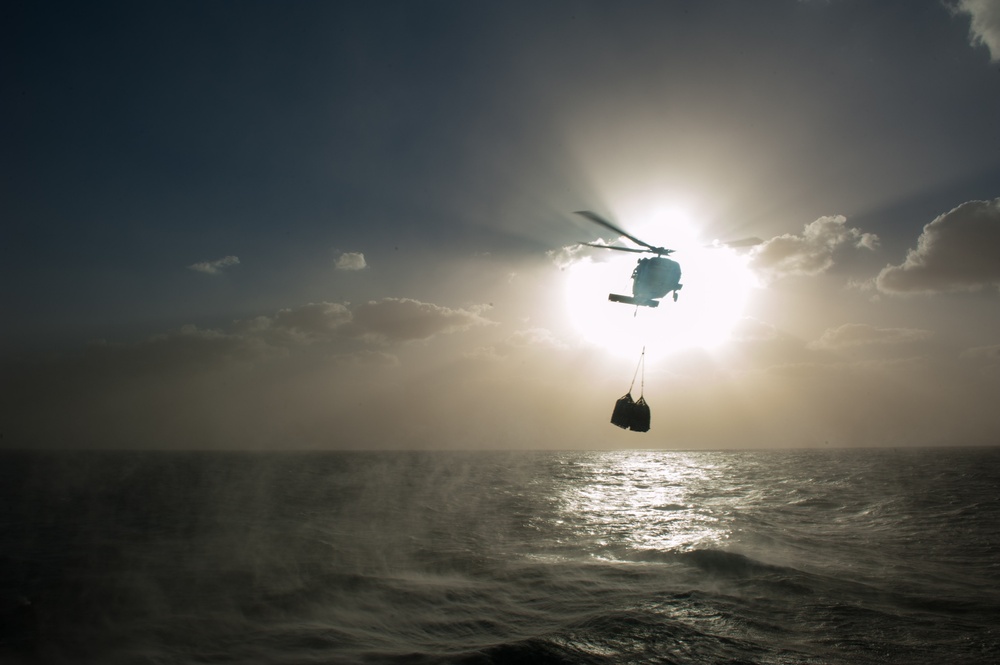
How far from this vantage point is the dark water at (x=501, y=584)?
55.9ft

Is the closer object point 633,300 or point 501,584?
point 633,300

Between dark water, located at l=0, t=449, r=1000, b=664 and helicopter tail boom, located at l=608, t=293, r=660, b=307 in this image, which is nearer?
dark water, located at l=0, t=449, r=1000, b=664

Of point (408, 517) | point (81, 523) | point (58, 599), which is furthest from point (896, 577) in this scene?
point (81, 523)

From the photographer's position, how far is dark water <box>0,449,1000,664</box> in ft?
55.9

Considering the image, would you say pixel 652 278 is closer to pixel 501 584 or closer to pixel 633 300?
pixel 633 300

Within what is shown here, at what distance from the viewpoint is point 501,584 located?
2416 cm

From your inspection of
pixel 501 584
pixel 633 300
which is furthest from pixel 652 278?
pixel 501 584

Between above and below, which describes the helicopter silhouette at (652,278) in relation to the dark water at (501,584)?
above

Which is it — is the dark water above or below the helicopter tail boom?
below

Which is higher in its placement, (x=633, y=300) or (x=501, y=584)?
(x=633, y=300)

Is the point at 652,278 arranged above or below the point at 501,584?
above

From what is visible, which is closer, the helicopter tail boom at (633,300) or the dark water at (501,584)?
the dark water at (501,584)

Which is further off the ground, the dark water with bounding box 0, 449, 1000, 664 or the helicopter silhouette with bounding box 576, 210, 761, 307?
the helicopter silhouette with bounding box 576, 210, 761, 307

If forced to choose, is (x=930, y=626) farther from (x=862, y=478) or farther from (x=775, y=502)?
(x=862, y=478)
